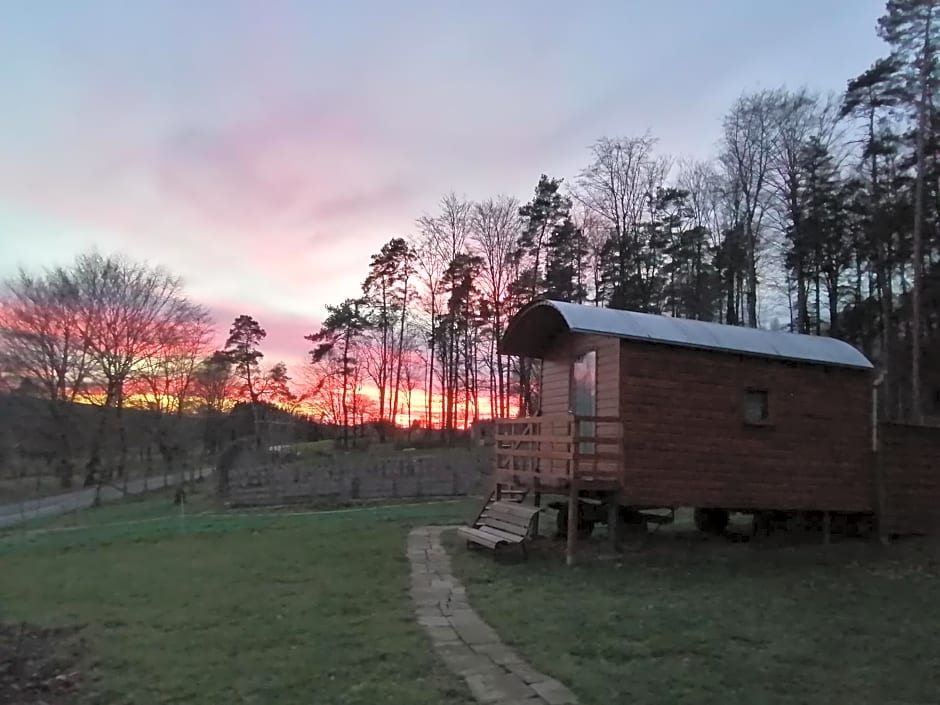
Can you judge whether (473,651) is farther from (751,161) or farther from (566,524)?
(751,161)

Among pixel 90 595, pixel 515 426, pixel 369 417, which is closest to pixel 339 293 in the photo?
pixel 369 417

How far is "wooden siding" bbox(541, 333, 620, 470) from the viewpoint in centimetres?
1212

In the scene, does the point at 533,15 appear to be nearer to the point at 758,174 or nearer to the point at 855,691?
the point at 855,691

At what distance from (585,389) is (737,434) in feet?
8.59

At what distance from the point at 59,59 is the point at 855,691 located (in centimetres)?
1227

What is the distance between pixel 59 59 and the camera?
10977mm

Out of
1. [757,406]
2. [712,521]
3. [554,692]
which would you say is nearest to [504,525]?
[712,521]

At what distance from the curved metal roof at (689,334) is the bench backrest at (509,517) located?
3044 mm

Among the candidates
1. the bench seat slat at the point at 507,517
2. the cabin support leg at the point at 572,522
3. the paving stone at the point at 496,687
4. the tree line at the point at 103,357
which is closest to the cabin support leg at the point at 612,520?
the cabin support leg at the point at 572,522

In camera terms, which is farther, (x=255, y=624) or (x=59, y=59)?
(x=59, y=59)

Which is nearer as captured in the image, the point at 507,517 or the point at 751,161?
the point at 507,517

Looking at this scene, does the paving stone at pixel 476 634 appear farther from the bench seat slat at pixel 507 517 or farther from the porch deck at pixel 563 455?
the bench seat slat at pixel 507 517

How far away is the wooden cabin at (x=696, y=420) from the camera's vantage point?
39.0 feet

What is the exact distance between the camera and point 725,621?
758 cm
